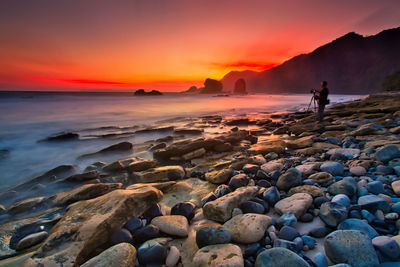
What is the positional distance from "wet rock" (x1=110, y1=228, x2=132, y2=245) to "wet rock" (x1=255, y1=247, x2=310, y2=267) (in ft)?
4.81

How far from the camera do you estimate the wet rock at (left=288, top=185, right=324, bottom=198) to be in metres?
2.69

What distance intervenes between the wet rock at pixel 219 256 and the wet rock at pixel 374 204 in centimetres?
153

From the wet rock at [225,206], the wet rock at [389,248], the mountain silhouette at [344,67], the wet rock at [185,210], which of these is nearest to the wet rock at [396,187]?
the wet rock at [389,248]

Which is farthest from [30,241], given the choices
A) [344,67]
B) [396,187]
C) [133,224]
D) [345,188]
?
[344,67]

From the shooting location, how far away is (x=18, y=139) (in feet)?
34.6

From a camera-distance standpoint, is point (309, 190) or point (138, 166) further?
point (138, 166)

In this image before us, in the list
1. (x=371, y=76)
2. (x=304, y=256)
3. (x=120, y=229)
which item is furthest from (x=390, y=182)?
(x=371, y=76)

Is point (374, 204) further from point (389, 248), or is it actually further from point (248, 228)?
point (248, 228)

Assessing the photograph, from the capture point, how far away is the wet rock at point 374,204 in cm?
216

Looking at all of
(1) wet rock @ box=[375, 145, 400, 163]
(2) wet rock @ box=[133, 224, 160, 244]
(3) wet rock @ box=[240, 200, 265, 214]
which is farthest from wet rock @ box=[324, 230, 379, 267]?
(1) wet rock @ box=[375, 145, 400, 163]

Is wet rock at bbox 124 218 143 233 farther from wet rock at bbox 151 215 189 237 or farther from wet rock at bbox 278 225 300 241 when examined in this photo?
wet rock at bbox 278 225 300 241

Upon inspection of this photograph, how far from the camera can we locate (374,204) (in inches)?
86.4

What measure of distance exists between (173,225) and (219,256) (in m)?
0.77

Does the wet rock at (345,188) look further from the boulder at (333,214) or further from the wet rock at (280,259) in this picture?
the wet rock at (280,259)
